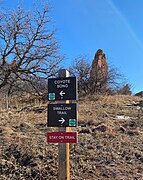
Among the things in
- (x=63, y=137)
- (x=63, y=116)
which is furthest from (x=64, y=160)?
(x=63, y=116)

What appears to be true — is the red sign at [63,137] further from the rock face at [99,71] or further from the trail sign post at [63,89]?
the rock face at [99,71]

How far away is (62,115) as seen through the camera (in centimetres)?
392

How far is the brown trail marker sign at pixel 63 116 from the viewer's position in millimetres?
3869

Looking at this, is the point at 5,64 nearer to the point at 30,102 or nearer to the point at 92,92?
the point at 30,102

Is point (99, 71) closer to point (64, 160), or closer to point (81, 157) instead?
point (81, 157)

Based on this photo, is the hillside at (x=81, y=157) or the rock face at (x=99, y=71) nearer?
the hillside at (x=81, y=157)

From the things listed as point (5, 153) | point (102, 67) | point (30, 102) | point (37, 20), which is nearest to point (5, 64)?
point (37, 20)

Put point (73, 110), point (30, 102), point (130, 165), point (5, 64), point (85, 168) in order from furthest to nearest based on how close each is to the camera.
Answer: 1. point (30, 102)
2. point (5, 64)
3. point (130, 165)
4. point (85, 168)
5. point (73, 110)

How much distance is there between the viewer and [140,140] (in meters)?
6.45

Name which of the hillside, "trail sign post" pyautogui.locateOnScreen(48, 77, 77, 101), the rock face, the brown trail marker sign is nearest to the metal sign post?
the brown trail marker sign

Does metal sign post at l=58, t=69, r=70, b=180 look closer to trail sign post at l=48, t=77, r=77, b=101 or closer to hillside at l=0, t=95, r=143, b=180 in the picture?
trail sign post at l=48, t=77, r=77, b=101

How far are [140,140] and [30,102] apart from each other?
31.6 ft

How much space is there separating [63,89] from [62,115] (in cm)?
39

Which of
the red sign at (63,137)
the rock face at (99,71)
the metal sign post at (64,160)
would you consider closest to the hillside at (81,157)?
the metal sign post at (64,160)
